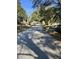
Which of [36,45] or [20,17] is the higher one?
[20,17]

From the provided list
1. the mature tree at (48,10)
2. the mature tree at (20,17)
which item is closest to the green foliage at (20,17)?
the mature tree at (20,17)

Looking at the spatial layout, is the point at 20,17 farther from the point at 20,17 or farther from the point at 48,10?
the point at 48,10

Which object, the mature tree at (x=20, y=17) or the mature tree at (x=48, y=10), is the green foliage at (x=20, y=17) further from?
the mature tree at (x=48, y=10)

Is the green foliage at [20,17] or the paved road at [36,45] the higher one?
the green foliage at [20,17]

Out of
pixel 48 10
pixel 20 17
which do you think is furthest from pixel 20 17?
pixel 48 10

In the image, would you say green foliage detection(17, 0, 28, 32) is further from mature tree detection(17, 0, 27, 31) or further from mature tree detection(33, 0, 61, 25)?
mature tree detection(33, 0, 61, 25)

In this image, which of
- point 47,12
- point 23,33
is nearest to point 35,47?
point 23,33

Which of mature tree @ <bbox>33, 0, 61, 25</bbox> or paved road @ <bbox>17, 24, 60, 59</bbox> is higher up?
mature tree @ <bbox>33, 0, 61, 25</bbox>

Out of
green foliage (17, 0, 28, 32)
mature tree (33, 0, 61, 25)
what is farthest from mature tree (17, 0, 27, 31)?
mature tree (33, 0, 61, 25)

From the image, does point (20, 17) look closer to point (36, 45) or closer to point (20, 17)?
point (20, 17)
